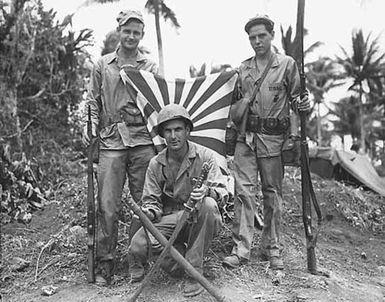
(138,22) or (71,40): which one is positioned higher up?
(71,40)

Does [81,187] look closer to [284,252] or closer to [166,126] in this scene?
[284,252]

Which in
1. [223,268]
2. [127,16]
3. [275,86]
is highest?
[127,16]

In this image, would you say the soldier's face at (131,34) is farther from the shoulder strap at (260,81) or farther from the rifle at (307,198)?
the rifle at (307,198)

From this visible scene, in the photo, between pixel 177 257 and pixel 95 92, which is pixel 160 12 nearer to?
pixel 95 92

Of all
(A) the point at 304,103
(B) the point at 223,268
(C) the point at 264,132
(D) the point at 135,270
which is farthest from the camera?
(C) the point at 264,132

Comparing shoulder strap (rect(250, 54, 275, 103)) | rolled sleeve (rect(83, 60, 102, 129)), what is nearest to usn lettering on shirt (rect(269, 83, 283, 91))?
shoulder strap (rect(250, 54, 275, 103))

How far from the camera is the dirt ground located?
4.10 meters

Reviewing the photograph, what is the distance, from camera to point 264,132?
467 cm

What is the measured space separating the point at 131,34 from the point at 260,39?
118 cm

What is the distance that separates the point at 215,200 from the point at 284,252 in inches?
71.0

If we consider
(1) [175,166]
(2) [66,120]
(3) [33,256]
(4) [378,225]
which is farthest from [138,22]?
(2) [66,120]

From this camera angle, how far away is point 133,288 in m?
4.09

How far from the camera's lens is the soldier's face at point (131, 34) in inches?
179

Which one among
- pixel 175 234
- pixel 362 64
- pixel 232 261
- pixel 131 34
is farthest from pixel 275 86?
pixel 362 64
